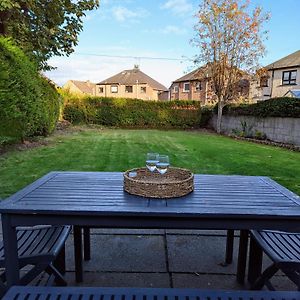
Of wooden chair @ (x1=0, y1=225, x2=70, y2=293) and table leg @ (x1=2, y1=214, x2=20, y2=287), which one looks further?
wooden chair @ (x1=0, y1=225, x2=70, y2=293)

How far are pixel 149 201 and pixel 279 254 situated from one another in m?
0.88

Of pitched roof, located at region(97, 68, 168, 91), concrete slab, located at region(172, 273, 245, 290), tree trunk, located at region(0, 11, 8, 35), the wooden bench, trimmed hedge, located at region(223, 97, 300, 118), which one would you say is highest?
pitched roof, located at region(97, 68, 168, 91)

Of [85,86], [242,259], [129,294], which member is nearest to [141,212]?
[129,294]

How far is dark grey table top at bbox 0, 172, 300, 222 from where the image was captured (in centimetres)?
156

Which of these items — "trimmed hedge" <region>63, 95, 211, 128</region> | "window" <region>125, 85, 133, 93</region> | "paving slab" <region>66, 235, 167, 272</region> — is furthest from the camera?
"window" <region>125, 85, 133, 93</region>

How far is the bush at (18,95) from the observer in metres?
6.97

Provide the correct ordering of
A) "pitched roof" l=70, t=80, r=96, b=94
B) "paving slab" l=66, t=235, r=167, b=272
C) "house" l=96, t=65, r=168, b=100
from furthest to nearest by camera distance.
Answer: "pitched roof" l=70, t=80, r=96, b=94, "house" l=96, t=65, r=168, b=100, "paving slab" l=66, t=235, r=167, b=272

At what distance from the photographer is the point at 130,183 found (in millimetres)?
Answer: 1907

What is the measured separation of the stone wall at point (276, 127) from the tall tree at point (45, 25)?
825cm

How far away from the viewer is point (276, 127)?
11.8m

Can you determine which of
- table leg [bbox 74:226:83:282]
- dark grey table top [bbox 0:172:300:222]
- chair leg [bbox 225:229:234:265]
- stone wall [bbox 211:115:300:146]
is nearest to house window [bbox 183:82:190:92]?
stone wall [bbox 211:115:300:146]

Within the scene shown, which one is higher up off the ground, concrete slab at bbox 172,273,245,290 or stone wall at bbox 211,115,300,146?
stone wall at bbox 211,115,300,146

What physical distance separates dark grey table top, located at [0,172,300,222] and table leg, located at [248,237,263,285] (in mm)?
443

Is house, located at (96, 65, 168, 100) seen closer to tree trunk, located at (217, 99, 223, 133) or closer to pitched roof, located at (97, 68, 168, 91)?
pitched roof, located at (97, 68, 168, 91)
